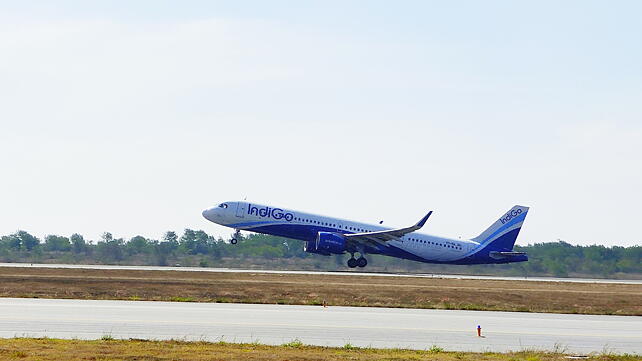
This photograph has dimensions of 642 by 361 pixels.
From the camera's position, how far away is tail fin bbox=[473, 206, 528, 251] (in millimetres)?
71062

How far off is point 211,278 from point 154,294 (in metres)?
11.8

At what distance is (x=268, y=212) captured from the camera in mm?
64750

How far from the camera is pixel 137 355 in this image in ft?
67.1

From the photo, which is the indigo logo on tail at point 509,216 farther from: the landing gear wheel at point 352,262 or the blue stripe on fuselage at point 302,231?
the landing gear wheel at point 352,262

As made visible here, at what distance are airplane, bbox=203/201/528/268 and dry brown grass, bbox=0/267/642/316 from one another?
9.13 metres

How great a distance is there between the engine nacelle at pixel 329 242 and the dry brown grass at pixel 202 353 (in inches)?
1643

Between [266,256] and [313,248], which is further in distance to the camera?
[266,256]

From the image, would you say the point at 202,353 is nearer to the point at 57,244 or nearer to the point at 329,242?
the point at 329,242

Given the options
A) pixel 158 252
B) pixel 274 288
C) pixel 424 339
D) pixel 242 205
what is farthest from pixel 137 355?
pixel 158 252

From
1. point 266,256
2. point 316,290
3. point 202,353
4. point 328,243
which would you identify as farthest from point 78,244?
point 202,353

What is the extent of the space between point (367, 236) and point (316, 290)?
22.7 meters

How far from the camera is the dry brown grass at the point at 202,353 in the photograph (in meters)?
20.3

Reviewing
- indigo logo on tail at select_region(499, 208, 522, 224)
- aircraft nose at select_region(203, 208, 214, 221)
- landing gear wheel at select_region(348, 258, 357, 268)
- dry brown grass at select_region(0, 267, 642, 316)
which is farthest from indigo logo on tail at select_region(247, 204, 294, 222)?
indigo logo on tail at select_region(499, 208, 522, 224)

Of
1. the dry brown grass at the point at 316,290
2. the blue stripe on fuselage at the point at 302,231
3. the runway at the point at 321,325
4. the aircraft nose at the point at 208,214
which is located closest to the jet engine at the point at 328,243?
the blue stripe on fuselage at the point at 302,231
